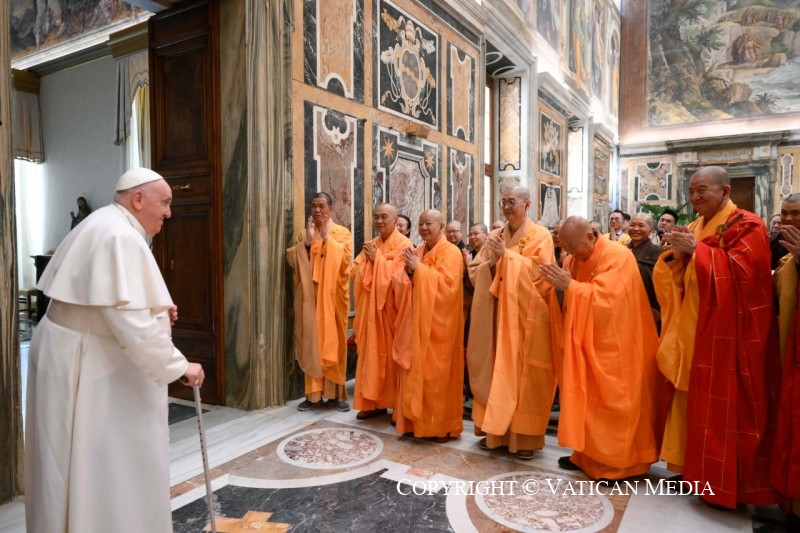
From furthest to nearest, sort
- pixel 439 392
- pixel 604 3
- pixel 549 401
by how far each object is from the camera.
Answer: pixel 604 3
pixel 439 392
pixel 549 401

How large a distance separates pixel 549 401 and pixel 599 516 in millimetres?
931

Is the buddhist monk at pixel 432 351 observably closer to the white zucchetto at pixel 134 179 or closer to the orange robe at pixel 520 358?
the orange robe at pixel 520 358

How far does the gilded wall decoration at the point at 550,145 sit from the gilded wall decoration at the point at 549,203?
14.9 inches

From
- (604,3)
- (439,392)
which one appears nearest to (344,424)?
(439,392)

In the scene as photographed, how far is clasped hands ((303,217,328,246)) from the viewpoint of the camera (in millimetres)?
5219

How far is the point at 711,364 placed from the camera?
3.17 m

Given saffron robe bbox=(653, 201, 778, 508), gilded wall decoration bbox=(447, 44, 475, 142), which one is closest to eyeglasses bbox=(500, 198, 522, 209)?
saffron robe bbox=(653, 201, 778, 508)

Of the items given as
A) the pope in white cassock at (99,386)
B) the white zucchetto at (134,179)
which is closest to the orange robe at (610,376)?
the pope in white cassock at (99,386)

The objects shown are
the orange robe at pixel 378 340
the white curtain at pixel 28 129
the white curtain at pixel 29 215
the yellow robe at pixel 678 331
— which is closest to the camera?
the yellow robe at pixel 678 331

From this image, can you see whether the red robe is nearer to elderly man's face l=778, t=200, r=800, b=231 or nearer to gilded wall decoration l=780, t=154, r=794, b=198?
elderly man's face l=778, t=200, r=800, b=231

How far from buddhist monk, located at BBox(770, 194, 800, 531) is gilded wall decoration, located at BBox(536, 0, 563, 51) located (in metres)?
11.1

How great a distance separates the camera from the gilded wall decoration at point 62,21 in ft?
31.0

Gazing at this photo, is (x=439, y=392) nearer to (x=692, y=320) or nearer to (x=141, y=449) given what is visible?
(x=692, y=320)

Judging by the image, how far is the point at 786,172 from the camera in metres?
18.2
